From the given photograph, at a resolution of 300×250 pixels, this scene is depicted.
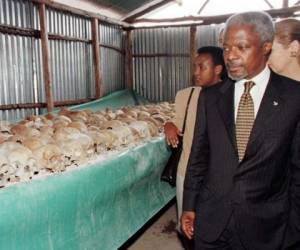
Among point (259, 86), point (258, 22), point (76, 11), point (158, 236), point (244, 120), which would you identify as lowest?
point (158, 236)

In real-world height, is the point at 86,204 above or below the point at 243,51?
below

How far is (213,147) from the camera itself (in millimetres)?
1816

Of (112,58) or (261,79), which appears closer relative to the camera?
(261,79)

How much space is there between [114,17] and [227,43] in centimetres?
879

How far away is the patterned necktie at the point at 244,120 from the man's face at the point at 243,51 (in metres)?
0.08

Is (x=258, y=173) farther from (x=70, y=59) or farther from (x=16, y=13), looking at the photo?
(x=70, y=59)

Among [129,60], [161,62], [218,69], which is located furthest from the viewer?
[129,60]

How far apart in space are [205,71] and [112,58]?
7.26m

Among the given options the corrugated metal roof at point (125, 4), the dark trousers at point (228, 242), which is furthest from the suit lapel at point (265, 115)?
the corrugated metal roof at point (125, 4)

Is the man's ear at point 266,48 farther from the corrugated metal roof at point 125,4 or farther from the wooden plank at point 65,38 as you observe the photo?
the corrugated metal roof at point 125,4

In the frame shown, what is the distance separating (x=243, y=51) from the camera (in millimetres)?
1701

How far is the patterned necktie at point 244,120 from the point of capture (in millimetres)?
1722

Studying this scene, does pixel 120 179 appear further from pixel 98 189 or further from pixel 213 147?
pixel 213 147

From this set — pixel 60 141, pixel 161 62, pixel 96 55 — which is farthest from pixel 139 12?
pixel 60 141
